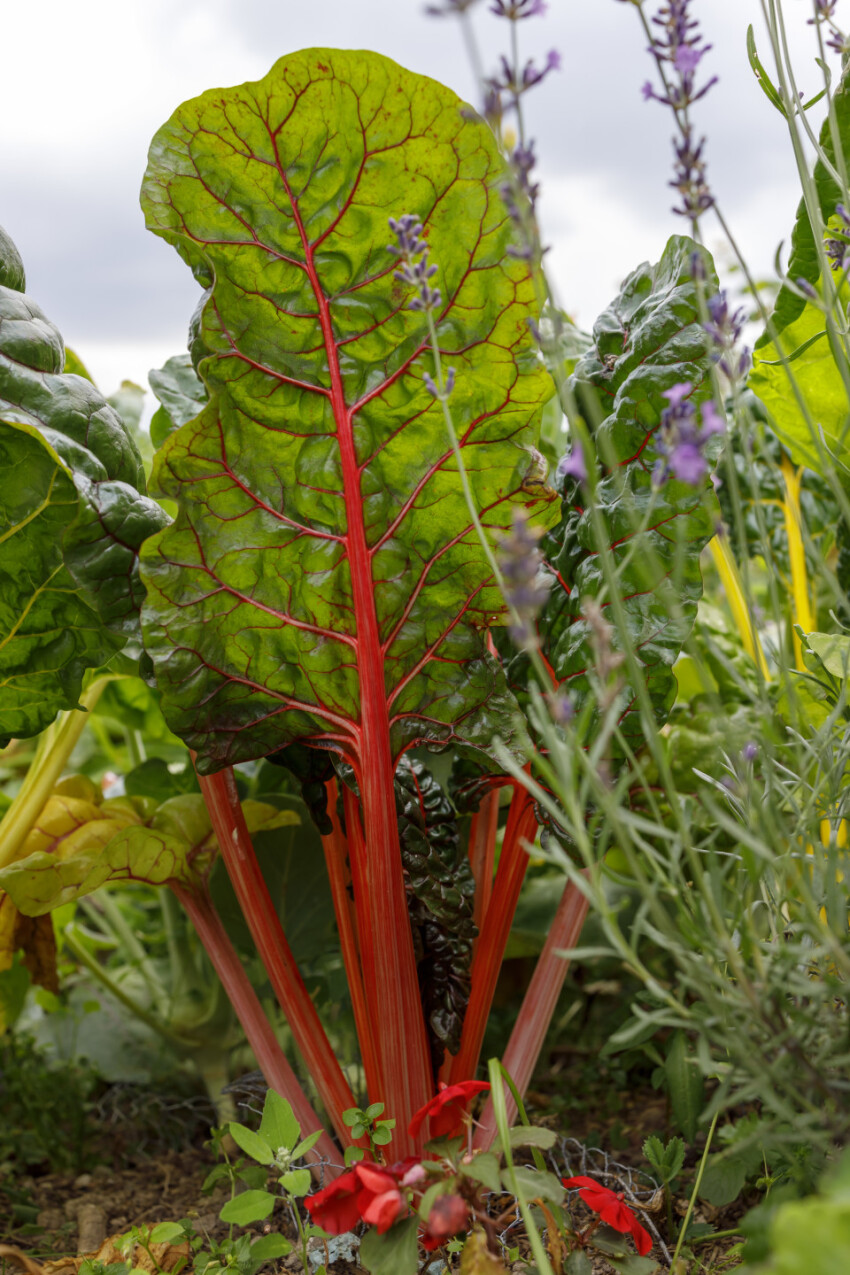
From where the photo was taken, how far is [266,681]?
2.66 feet

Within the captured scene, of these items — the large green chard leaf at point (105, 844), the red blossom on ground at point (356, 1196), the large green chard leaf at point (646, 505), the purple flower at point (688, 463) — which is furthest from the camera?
the large green chard leaf at point (105, 844)

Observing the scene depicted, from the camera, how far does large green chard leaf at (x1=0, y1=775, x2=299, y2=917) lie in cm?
86

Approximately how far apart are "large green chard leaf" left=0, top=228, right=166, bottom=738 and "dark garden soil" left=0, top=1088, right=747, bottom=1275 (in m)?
0.51

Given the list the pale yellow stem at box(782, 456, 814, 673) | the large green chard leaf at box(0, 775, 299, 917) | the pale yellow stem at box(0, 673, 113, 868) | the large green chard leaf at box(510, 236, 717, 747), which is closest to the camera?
the large green chard leaf at box(510, 236, 717, 747)

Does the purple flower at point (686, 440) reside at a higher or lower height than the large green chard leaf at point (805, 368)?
lower

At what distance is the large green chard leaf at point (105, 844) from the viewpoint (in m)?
0.86

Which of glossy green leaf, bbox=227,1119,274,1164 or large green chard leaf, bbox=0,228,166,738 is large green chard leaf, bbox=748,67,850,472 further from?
glossy green leaf, bbox=227,1119,274,1164

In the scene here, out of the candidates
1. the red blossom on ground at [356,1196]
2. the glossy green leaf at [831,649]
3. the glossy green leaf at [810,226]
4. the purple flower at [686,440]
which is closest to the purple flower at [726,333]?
the purple flower at [686,440]

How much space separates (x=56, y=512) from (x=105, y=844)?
1.13 feet

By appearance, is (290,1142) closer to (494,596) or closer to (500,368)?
(494,596)

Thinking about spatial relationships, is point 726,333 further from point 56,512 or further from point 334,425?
point 56,512

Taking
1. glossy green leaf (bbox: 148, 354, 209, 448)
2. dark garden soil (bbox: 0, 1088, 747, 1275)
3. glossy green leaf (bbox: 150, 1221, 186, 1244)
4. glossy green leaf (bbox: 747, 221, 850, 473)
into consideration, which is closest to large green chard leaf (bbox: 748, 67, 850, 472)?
glossy green leaf (bbox: 747, 221, 850, 473)

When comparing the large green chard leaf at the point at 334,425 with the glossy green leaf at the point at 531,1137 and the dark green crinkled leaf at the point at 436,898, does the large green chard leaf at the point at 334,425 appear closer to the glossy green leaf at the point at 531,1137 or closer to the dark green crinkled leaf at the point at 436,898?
the dark green crinkled leaf at the point at 436,898

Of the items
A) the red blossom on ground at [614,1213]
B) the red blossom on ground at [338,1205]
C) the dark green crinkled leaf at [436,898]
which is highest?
the dark green crinkled leaf at [436,898]
